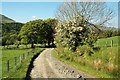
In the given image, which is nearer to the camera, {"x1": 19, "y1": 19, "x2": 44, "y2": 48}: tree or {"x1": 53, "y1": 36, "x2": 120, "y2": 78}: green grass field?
{"x1": 53, "y1": 36, "x2": 120, "y2": 78}: green grass field

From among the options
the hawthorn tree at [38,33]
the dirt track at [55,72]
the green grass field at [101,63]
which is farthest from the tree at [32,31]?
the green grass field at [101,63]

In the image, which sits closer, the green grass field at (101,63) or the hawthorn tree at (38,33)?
the green grass field at (101,63)

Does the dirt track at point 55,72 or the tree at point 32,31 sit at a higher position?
the tree at point 32,31

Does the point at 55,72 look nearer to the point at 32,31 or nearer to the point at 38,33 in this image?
the point at 38,33

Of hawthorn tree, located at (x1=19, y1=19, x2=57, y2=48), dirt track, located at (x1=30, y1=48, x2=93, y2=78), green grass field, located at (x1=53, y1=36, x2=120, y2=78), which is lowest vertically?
dirt track, located at (x1=30, y1=48, x2=93, y2=78)

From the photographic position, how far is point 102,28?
56344mm

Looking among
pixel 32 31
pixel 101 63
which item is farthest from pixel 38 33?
pixel 101 63

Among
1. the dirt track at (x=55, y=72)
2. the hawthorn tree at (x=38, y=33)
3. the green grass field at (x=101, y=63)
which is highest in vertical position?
the hawthorn tree at (x=38, y=33)

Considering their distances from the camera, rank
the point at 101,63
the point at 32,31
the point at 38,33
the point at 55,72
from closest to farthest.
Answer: the point at 101,63 → the point at 55,72 → the point at 38,33 → the point at 32,31

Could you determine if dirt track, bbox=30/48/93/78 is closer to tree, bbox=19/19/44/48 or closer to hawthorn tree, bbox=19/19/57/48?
hawthorn tree, bbox=19/19/57/48

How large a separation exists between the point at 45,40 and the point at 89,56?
244ft

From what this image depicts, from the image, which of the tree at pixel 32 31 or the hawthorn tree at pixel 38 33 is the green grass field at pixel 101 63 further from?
the tree at pixel 32 31

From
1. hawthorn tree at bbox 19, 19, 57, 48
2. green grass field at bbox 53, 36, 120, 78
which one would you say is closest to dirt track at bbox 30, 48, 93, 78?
green grass field at bbox 53, 36, 120, 78

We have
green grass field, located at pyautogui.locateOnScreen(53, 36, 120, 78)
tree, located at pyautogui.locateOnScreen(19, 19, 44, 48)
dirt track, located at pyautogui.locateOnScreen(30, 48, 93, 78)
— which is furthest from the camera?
tree, located at pyautogui.locateOnScreen(19, 19, 44, 48)
